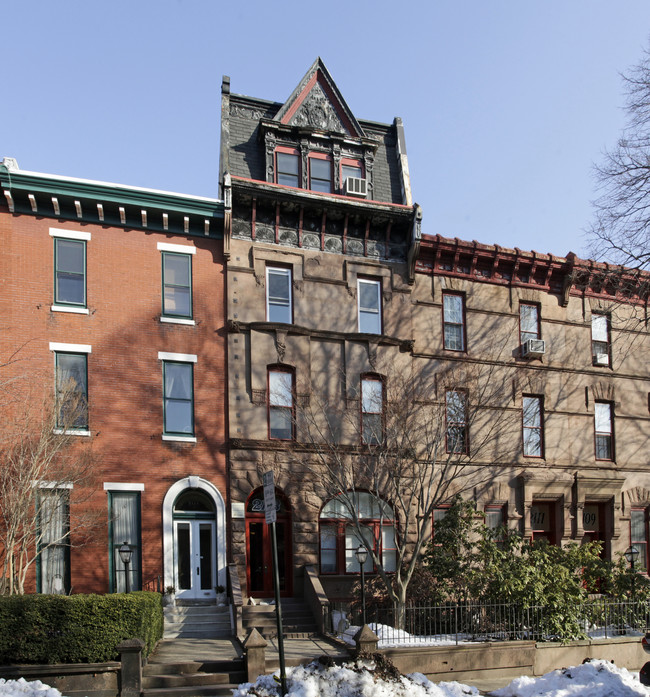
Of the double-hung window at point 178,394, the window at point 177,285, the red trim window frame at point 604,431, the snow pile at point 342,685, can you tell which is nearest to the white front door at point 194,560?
the double-hung window at point 178,394

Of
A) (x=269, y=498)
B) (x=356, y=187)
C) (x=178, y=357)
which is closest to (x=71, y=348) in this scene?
(x=178, y=357)

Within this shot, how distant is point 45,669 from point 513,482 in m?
16.0

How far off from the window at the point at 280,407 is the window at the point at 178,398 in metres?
2.34

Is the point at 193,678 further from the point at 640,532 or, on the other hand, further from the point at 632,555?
the point at 640,532

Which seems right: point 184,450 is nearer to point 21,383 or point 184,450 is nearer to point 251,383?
point 251,383

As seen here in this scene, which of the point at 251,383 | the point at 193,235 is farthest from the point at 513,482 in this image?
the point at 193,235

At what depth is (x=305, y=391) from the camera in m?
23.6

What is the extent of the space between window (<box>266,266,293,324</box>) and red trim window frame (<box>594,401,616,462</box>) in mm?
11765

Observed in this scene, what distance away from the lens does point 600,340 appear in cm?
2866

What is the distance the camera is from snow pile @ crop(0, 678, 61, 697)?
1313 cm

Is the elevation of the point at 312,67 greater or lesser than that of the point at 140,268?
greater

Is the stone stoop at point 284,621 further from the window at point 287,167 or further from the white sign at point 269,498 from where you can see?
the window at point 287,167

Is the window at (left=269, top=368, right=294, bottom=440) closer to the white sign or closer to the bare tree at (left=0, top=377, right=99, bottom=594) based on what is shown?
the bare tree at (left=0, top=377, right=99, bottom=594)

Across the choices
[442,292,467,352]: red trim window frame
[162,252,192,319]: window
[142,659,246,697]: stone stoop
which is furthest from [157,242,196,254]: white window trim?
[142,659,246,697]: stone stoop
